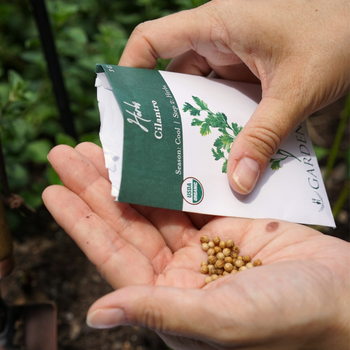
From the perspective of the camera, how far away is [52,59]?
66.9 inches

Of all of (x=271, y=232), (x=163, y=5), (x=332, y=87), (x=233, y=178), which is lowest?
(x=271, y=232)

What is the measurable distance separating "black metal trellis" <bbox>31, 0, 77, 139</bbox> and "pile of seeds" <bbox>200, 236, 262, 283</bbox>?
3.47ft

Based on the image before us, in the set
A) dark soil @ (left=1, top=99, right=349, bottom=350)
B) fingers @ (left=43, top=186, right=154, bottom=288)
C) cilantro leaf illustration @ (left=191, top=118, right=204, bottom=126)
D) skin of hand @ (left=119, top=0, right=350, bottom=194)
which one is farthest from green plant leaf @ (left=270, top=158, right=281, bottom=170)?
dark soil @ (left=1, top=99, right=349, bottom=350)

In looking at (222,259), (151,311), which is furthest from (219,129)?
(151,311)

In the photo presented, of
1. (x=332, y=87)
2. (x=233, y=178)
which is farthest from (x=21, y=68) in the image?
(x=332, y=87)

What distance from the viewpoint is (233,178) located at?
133cm

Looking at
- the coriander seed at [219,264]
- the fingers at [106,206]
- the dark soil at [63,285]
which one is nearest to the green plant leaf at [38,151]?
the dark soil at [63,285]

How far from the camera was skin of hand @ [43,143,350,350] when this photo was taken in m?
0.94

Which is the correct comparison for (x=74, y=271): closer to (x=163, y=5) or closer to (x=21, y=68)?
(x=21, y=68)

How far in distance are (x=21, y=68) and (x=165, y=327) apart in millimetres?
2134

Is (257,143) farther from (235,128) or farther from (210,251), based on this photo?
(210,251)

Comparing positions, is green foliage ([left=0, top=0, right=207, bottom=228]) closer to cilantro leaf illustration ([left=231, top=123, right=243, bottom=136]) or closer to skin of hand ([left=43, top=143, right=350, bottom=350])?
skin of hand ([left=43, top=143, right=350, bottom=350])

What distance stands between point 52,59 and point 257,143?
1085 mm

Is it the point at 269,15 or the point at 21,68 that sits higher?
the point at 269,15
